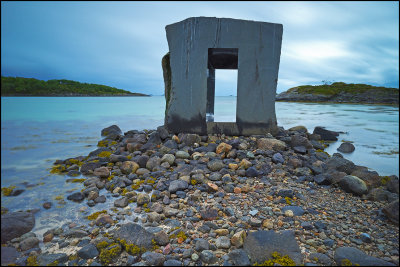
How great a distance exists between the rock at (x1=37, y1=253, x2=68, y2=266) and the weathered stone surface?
17.7 ft

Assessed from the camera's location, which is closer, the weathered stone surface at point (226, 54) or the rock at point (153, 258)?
the rock at point (153, 258)

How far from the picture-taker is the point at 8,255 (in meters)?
2.29

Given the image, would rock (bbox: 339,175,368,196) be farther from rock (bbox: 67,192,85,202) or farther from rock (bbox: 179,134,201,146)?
rock (bbox: 67,192,85,202)

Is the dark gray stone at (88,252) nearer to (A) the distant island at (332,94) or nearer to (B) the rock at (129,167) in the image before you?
(B) the rock at (129,167)

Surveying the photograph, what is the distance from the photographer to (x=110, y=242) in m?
2.79

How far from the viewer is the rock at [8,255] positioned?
6.83 feet

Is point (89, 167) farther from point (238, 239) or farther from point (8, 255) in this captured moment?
point (238, 239)

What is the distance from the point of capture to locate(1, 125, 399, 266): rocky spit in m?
2.52

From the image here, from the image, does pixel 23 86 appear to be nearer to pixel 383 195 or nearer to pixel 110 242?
pixel 110 242

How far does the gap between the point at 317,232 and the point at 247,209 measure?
1.00 meters

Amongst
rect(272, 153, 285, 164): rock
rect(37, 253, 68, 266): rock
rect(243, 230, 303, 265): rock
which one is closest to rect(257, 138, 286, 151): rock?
rect(272, 153, 285, 164): rock

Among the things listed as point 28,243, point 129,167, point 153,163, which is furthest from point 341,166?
point 28,243

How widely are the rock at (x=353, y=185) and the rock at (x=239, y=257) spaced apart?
2883 mm

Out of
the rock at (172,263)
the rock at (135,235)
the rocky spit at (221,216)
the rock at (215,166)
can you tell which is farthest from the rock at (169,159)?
the rock at (172,263)
